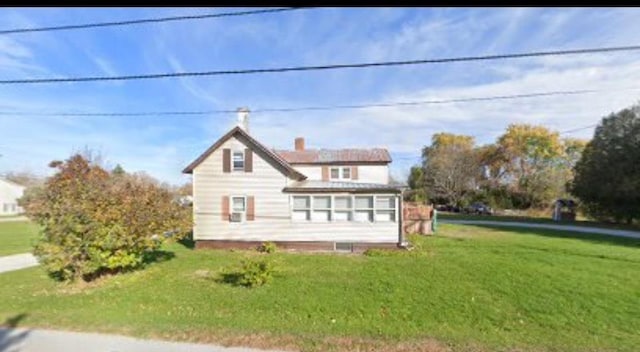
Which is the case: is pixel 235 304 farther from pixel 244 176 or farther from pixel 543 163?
pixel 543 163

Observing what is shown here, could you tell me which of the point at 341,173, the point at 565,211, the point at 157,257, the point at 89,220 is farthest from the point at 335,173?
the point at 565,211

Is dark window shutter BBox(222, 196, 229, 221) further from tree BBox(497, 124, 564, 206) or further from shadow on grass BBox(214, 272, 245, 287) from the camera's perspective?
tree BBox(497, 124, 564, 206)

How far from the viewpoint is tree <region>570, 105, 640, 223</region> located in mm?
33062

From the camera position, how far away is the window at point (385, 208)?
18766 mm

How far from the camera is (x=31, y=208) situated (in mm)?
11039

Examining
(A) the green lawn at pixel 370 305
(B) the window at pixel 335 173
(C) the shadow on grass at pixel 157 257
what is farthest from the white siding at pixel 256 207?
(B) the window at pixel 335 173

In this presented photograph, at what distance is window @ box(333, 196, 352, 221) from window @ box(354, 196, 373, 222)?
332 mm

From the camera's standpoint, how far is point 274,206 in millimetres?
19312

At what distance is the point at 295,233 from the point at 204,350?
42.5 feet

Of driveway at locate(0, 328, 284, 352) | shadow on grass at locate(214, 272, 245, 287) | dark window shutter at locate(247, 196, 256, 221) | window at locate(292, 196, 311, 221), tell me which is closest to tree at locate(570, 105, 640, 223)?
window at locate(292, 196, 311, 221)

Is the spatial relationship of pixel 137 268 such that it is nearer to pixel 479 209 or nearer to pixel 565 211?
pixel 565 211

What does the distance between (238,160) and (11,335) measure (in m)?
13.1

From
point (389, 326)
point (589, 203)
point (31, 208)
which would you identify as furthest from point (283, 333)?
point (589, 203)

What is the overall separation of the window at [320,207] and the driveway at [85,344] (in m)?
12.8
